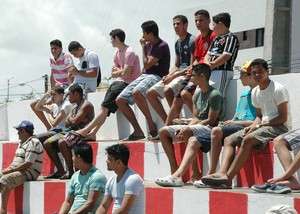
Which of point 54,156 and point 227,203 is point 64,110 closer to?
point 54,156

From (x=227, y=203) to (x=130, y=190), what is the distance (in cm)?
101

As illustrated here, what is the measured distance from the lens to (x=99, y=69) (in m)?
14.3

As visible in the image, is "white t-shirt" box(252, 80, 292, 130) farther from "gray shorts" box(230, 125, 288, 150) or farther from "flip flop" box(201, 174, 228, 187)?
"flip flop" box(201, 174, 228, 187)

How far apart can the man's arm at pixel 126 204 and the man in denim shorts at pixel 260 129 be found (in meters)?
0.98

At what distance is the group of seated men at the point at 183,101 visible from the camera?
9.66m

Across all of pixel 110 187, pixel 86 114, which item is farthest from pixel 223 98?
pixel 86 114

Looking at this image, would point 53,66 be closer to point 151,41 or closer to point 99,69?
point 99,69

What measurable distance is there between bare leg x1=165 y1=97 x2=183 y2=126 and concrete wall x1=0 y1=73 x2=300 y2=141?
373 millimetres

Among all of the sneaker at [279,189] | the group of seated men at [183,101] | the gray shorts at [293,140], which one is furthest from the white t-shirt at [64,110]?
the sneaker at [279,189]

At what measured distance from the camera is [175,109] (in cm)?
1165

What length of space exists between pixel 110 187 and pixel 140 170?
255 cm

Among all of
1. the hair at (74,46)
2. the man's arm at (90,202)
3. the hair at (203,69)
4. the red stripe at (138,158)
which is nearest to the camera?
the man's arm at (90,202)

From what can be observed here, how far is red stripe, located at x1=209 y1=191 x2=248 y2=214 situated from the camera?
9.07 m

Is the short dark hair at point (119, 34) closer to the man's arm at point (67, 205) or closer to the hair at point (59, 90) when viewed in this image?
the hair at point (59, 90)
